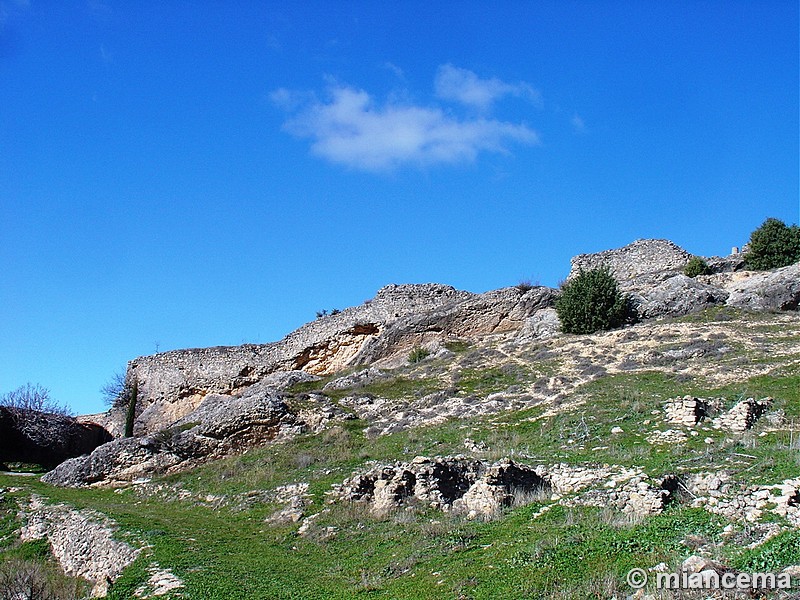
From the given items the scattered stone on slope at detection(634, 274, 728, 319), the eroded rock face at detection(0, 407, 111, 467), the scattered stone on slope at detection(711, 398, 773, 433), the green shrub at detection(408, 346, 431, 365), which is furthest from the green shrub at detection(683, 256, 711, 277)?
the eroded rock face at detection(0, 407, 111, 467)

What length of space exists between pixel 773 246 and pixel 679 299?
5.90 meters

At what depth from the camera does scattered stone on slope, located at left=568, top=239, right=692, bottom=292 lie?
32.8 m

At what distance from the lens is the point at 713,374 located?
61.3 ft

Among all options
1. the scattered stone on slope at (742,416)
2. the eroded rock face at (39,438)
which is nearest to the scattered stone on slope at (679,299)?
the scattered stone on slope at (742,416)

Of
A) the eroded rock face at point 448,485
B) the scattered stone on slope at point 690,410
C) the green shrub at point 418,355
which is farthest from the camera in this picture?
the green shrub at point 418,355

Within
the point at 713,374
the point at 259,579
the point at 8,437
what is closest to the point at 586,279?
the point at 713,374

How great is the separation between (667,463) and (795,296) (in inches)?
569

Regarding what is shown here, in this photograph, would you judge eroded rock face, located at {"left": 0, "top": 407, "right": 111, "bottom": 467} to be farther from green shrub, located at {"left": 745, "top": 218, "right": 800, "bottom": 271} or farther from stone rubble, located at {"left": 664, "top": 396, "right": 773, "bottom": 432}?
green shrub, located at {"left": 745, "top": 218, "right": 800, "bottom": 271}

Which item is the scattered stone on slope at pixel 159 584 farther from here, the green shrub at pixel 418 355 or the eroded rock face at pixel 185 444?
the green shrub at pixel 418 355

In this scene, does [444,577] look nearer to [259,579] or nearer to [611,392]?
[259,579]

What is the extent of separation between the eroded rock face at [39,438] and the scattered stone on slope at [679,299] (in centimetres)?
2389

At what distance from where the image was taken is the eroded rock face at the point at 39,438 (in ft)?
94.1

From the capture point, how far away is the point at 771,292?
24469 mm

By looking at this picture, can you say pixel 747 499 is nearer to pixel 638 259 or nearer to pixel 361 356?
pixel 361 356
